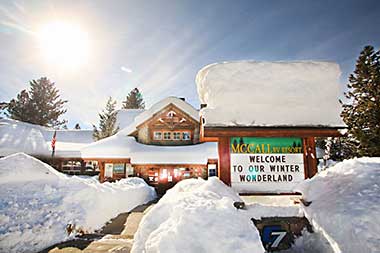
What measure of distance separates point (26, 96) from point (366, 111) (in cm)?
4300

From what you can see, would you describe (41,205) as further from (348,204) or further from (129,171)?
(129,171)

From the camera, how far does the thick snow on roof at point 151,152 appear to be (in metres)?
14.5

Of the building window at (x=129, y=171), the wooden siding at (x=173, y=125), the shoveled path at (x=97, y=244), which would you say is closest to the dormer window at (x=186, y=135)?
the wooden siding at (x=173, y=125)

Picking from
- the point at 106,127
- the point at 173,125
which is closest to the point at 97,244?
the point at 173,125

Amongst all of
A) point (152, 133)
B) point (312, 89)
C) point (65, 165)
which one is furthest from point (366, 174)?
point (65, 165)

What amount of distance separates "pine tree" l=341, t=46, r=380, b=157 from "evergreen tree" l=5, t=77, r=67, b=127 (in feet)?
128

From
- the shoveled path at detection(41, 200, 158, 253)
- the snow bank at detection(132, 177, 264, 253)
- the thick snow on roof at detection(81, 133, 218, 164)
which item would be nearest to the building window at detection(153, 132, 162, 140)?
the thick snow on roof at detection(81, 133, 218, 164)

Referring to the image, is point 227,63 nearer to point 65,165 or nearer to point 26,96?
point 65,165

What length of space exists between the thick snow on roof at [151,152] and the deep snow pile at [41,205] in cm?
587

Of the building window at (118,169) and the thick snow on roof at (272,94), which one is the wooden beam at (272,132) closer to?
the thick snow on roof at (272,94)

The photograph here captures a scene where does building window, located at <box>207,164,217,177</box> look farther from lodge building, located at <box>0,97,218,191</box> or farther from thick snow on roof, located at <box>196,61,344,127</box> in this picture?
Answer: thick snow on roof, located at <box>196,61,344,127</box>

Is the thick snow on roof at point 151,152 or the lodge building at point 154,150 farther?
the lodge building at point 154,150

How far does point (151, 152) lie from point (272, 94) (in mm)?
11512

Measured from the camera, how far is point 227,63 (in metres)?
4.45
